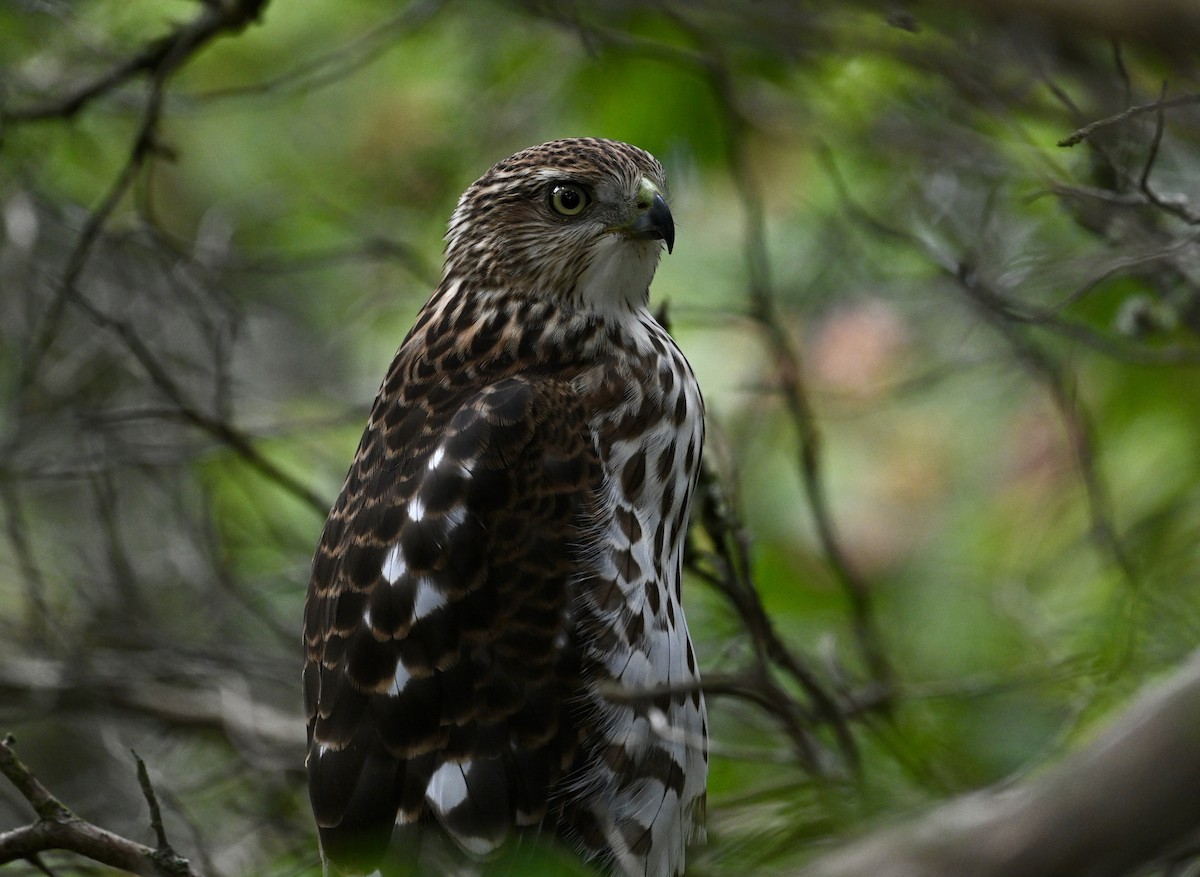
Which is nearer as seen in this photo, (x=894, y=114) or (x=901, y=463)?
(x=894, y=114)

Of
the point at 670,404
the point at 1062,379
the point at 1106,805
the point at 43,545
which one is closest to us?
the point at 1106,805

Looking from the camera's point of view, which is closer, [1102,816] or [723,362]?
[1102,816]

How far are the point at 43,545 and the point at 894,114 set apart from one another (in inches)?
162

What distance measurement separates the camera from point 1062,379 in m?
4.10

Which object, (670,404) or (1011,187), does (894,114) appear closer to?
(1011,187)

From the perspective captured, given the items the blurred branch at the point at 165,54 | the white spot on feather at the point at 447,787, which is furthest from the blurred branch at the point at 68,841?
the blurred branch at the point at 165,54

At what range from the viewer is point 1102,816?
65 cm

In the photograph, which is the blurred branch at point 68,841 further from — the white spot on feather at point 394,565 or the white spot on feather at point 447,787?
the white spot on feather at point 394,565

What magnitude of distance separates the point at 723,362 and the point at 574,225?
194 centimetres

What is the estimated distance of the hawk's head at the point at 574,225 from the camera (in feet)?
10.3

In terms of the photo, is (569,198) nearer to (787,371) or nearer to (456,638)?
(787,371)

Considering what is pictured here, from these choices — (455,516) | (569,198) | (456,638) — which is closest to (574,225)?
(569,198)

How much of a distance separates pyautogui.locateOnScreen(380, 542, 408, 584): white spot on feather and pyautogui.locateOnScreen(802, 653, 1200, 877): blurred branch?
6.71ft

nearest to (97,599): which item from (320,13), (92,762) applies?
(92,762)
